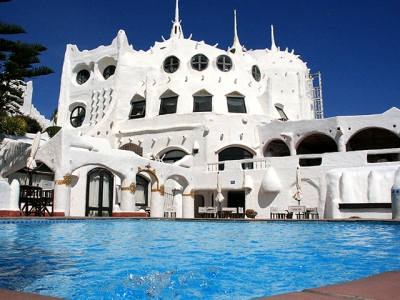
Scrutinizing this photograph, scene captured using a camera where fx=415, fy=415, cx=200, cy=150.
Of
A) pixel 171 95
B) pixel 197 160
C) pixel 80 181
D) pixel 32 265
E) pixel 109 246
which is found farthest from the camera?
pixel 171 95

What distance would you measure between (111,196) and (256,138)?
10.9 meters

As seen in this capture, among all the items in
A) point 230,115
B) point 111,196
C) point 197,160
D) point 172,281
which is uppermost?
point 230,115

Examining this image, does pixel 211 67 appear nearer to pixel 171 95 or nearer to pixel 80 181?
pixel 171 95

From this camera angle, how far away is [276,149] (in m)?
31.2

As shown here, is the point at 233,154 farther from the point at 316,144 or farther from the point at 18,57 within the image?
the point at 18,57

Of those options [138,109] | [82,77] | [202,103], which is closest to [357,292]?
[202,103]

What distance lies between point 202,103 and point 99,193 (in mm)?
10645

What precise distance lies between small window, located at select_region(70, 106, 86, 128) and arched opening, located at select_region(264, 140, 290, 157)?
15.3m

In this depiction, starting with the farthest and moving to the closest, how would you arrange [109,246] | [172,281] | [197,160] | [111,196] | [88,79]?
[88,79], [197,160], [111,196], [109,246], [172,281]

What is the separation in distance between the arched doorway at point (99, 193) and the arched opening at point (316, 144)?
45.9 ft

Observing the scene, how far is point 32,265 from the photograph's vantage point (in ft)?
19.8

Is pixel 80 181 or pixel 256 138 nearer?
pixel 80 181

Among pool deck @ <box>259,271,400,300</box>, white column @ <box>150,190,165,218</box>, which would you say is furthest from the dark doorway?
pool deck @ <box>259,271,400,300</box>

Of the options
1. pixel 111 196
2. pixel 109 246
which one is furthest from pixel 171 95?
pixel 109 246
